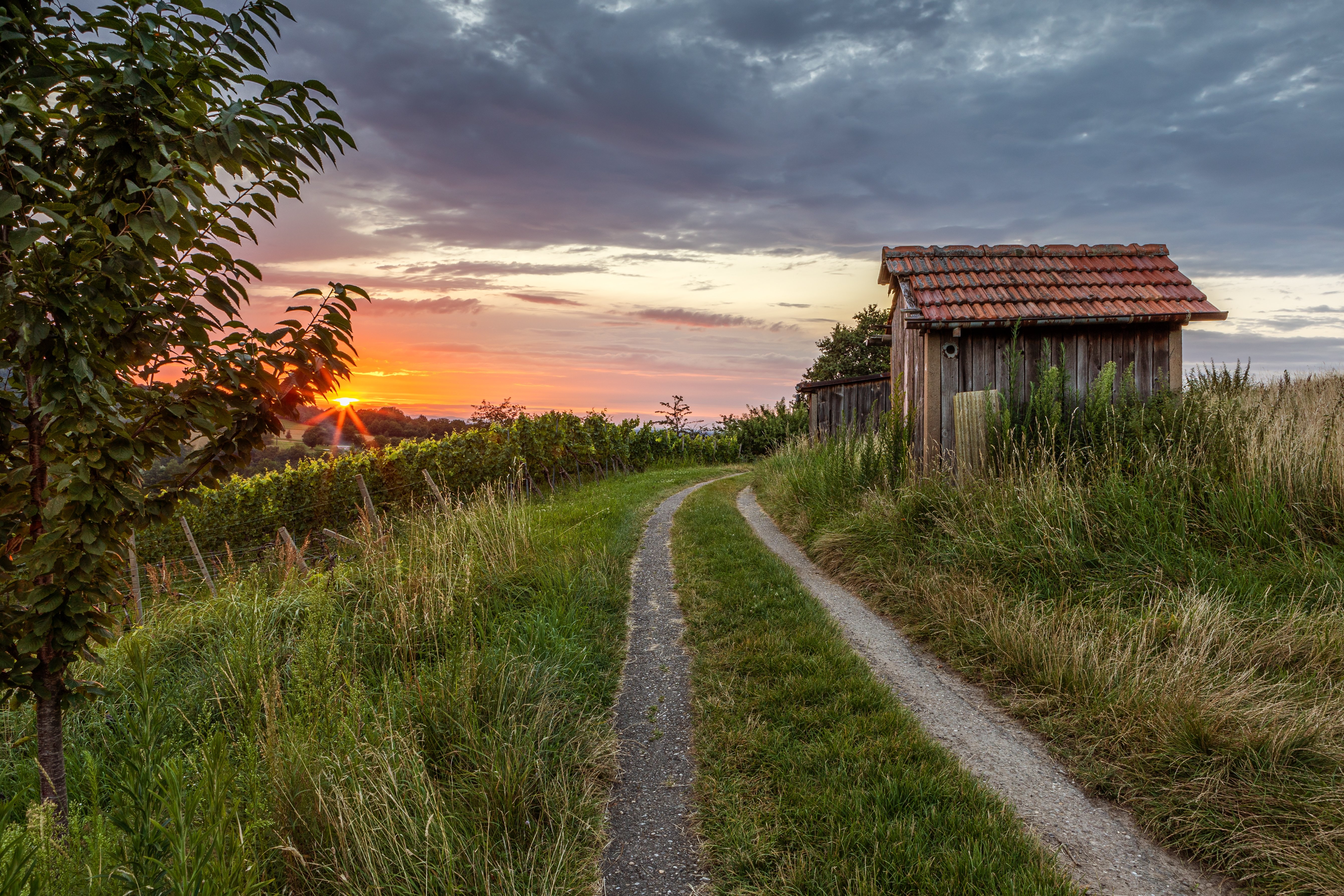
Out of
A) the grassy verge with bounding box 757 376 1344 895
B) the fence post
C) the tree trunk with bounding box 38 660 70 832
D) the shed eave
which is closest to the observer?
the tree trunk with bounding box 38 660 70 832

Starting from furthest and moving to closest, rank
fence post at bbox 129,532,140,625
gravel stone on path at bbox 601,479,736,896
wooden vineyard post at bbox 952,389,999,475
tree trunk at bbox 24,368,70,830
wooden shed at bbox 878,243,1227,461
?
wooden shed at bbox 878,243,1227,461, wooden vineyard post at bbox 952,389,999,475, fence post at bbox 129,532,140,625, gravel stone on path at bbox 601,479,736,896, tree trunk at bbox 24,368,70,830

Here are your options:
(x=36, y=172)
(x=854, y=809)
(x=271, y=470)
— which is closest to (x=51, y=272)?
(x=36, y=172)

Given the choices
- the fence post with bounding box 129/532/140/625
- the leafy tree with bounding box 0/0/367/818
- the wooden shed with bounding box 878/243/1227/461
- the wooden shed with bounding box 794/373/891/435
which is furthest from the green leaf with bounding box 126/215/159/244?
the wooden shed with bounding box 794/373/891/435

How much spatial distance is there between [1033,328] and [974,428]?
2.40m

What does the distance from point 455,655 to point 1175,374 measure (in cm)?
1095

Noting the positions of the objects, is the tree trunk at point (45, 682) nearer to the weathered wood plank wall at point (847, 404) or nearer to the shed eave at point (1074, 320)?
the shed eave at point (1074, 320)

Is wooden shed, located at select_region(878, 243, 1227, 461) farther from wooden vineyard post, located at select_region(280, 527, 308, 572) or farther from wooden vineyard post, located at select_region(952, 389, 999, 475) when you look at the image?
wooden vineyard post, located at select_region(280, 527, 308, 572)

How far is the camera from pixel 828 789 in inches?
130

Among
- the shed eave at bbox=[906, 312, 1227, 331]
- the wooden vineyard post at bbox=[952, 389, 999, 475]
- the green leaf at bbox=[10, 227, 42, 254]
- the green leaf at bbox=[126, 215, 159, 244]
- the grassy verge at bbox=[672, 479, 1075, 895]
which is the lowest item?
the grassy verge at bbox=[672, 479, 1075, 895]

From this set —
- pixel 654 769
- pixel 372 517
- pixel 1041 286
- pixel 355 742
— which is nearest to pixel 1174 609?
pixel 654 769

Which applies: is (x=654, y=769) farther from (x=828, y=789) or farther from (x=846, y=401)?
(x=846, y=401)

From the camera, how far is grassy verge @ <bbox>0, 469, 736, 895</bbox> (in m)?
2.21

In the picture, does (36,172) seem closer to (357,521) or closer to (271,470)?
(357,521)

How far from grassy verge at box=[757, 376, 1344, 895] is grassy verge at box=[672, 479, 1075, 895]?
96 centimetres
